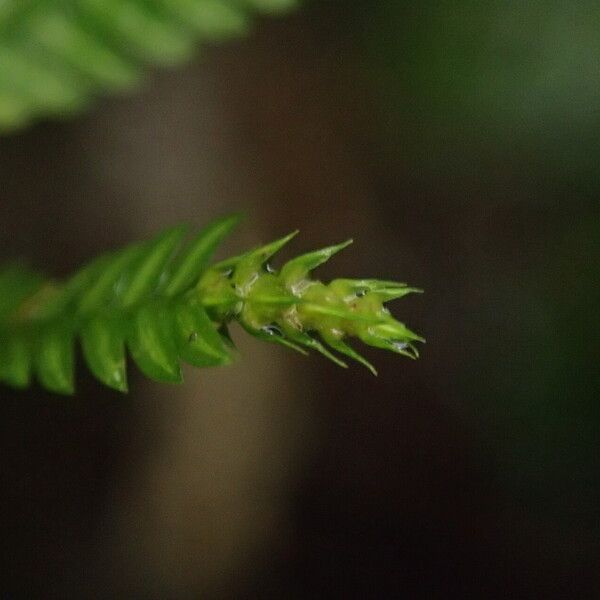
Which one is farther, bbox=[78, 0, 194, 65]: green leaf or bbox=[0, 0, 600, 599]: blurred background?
bbox=[0, 0, 600, 599]: blurred background

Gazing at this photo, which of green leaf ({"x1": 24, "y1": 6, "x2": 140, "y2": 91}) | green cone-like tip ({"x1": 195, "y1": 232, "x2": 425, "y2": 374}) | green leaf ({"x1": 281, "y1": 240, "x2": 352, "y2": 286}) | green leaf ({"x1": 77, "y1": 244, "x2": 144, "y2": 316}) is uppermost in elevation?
green leaf ({"x1": 24, "y1": 6, "x2": 140, "y2": 91})

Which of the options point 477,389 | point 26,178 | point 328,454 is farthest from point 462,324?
point 26,178

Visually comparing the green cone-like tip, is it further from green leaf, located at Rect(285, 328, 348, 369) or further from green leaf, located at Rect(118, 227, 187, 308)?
green leaf, located at Rect(118, 227, 187, 308)

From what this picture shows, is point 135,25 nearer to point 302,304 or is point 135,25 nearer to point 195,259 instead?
point 195,259

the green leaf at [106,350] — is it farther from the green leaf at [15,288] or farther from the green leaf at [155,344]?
the green leaf at [15,288]

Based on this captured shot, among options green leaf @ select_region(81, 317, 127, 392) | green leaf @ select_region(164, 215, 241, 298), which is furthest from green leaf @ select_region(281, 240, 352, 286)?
green leaf @ select_region(81, 317, 127, 392)

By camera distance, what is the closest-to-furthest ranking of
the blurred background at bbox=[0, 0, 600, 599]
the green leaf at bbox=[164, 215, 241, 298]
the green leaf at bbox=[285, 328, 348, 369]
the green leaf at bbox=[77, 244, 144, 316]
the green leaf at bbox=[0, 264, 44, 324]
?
the green leaf at bbox=[285, 328, 348, 369] → the green leaf at bbox=[164, 215, 241, 298] → the green leaf at bbox=[77, 244, 144, 316] → the green leaf at bbox=[0, 264, 44, 324] → the blurred background at bbox=[0, 0, 600, 599]

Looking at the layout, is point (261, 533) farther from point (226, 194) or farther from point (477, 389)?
point (226, 194)
